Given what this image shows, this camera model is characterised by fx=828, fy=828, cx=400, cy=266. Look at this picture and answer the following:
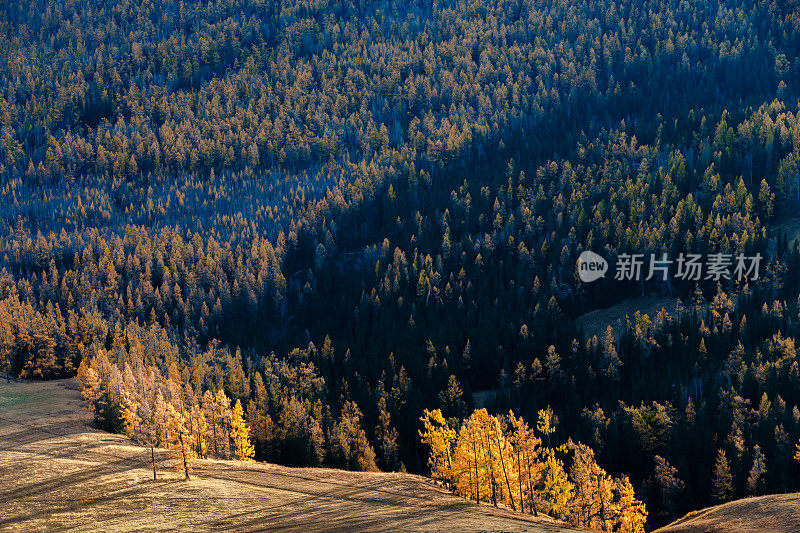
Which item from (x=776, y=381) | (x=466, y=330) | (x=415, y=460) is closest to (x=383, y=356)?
(x=466, y=330)

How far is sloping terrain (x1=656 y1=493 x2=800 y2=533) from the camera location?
61.4 m

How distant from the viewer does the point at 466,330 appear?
635 ft

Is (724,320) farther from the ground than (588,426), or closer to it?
farther from the ground

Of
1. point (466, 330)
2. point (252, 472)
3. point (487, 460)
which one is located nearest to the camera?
point (487, 460)

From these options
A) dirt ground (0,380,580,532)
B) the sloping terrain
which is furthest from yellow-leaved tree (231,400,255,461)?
the sloping terrain

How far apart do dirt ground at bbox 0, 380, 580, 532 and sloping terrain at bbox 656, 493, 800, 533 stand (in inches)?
470

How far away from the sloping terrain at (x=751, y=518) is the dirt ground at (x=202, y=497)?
11.9 m

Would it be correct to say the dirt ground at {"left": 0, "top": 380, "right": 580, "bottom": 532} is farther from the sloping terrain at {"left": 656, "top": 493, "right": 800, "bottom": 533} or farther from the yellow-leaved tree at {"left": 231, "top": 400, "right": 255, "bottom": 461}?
the yellow-leaved tree at {"left": 231, "top": 400, "right": 255, "bottom": 461}

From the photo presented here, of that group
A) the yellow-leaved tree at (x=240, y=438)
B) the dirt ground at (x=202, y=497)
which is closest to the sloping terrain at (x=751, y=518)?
the dirt ground at (x=202, y=497)

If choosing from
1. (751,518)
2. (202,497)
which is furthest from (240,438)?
(751,518)

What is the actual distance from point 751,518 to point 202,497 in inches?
1886

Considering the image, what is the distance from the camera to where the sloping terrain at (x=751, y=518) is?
6138cm

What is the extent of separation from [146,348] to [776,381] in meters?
126

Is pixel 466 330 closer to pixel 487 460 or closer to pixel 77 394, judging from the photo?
pixel 77 394
